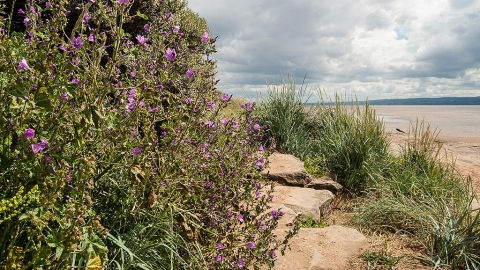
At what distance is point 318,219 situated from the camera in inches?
184

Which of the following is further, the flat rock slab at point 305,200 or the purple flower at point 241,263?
the flat rock slab at point 305,200

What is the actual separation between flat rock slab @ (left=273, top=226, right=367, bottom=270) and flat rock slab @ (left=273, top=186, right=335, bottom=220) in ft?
2.36

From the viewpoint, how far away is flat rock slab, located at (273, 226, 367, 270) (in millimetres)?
3174

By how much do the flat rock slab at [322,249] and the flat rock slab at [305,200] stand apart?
0.72 metres

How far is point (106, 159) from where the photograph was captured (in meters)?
2.38

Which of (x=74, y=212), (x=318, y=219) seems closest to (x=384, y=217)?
(x=318, y=219)

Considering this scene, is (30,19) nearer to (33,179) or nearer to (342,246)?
(33,179)

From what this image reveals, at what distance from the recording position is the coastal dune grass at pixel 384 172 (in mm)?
3578

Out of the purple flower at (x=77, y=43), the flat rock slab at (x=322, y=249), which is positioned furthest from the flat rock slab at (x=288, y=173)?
the purple flower at (x=77, y=43)

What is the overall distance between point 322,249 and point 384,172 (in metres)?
2.99

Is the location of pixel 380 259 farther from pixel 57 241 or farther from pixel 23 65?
pixel 23 65

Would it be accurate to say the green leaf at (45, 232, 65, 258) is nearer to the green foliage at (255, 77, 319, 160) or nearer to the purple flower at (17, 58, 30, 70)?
the purple flower at (17, 58, 30, 70)

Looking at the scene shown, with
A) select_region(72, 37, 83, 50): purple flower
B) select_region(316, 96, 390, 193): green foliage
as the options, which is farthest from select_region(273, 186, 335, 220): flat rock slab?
select_region(72, 37, 83, 50): purple flower

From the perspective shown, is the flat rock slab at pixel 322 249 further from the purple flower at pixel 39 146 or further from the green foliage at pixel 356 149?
the green foliage at pixel 356 149
